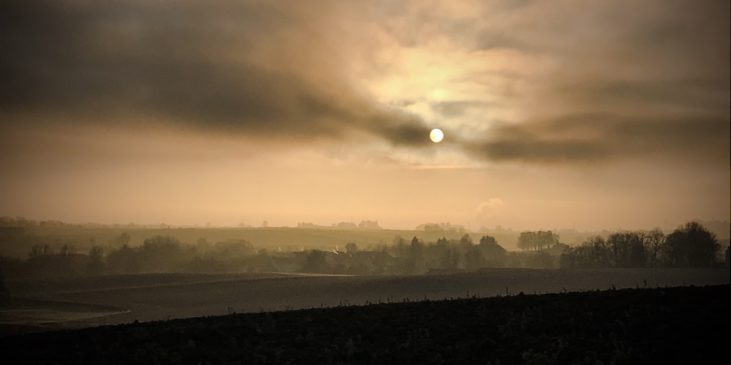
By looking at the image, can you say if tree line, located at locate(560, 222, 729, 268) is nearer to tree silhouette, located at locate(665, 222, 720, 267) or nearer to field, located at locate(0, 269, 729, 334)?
tree silhouette, located at locate(665, 222, 720, 267)

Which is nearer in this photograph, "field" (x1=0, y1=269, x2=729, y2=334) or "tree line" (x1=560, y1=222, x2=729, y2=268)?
"field" (x1=0, y1=269, x2=729, y2=334)

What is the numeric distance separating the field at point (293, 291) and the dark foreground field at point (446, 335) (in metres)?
51.8

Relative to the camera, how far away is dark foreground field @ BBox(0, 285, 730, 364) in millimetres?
18594

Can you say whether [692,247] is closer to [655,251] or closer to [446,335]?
[655,251]

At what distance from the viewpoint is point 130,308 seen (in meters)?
92.9

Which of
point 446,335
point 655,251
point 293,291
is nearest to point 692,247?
point 655,251

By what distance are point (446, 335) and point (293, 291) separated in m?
84.7

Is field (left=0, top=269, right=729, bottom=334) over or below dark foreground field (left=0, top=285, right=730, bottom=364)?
below

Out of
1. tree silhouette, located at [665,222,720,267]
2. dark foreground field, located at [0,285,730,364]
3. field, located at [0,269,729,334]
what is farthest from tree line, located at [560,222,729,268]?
dark foreground field, located at [0,285,730,364]

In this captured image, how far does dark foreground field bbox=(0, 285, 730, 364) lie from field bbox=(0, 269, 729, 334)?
51.8 metres

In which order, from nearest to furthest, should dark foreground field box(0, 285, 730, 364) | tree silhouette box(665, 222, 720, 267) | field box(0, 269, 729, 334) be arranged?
dark foreground field box(0, 285, 730, 364) → field box(0, 269, 729, 334) → tree silhouette box(665, 222, 720, 267)

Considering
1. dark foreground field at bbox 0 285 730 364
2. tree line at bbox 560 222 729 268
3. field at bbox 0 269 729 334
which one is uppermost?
tree line at bbox 560 222 729 268

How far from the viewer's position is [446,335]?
Result: 21.8 m

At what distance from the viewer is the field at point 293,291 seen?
83.9 meters
